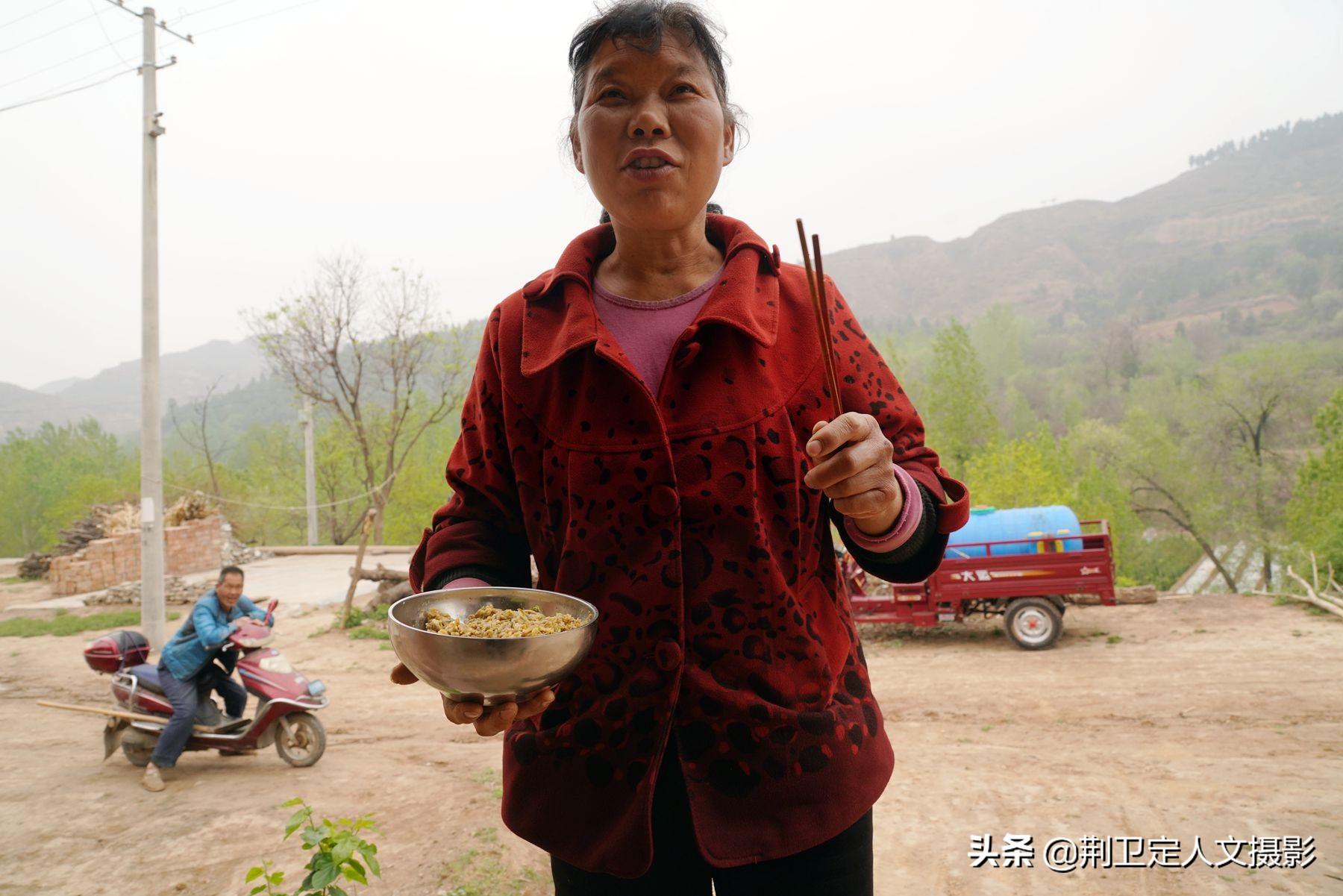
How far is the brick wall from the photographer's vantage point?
45.5ft

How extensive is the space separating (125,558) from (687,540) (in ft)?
54.7

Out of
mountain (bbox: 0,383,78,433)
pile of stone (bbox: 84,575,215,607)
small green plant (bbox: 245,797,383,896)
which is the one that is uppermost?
mountain (bbox: 0,383,78,433)

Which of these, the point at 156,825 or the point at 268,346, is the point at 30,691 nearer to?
the point at 156,825

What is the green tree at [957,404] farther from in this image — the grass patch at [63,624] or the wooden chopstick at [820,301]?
the wooden chopstick at [820,301]

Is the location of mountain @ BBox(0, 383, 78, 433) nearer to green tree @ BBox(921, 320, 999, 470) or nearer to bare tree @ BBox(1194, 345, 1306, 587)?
green tree @ BBox(921, 320, 999, 470)

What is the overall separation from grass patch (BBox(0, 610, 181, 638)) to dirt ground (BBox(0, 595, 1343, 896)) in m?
2.62

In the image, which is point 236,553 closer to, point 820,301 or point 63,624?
point 63,624

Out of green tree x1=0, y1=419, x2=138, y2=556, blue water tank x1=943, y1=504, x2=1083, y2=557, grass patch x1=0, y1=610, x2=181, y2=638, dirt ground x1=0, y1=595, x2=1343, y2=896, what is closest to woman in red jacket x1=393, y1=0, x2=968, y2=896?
dirt ground x1=0, y1=595, x2=1343, y2=896

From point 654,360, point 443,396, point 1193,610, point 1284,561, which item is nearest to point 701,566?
point 654,360

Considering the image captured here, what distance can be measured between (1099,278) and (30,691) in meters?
123

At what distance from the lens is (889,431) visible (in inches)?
47.7

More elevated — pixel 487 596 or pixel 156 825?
pixel 487 596

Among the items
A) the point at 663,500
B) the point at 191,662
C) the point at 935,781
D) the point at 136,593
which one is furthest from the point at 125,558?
the point at 663,500

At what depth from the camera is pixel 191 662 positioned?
17.0 feet
